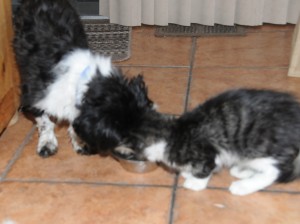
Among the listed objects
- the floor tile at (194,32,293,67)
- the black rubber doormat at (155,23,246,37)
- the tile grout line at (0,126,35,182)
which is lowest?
the tile grout line at (0,126,35,182)

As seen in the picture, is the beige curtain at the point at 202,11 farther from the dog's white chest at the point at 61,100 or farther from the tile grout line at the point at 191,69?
the dog's white chest at the point at 61,100

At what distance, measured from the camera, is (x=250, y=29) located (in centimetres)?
387

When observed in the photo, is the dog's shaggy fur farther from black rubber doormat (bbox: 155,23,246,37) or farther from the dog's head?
black rubber doormat (bbox: 155,23,246,37)

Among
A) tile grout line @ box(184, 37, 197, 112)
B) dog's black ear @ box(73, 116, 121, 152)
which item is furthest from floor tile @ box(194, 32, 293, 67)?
dog's black ear @ box(73, 116, 121, 152)

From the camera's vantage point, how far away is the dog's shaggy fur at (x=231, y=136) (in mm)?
1831

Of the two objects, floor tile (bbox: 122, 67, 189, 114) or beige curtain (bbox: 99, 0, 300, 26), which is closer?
floor tile (bbox: 122, 67, 189, 114)

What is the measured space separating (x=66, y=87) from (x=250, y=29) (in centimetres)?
224

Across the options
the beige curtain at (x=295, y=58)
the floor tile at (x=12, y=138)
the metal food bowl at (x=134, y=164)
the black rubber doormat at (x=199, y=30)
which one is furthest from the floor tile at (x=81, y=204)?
the black rubber doormat at (x=199, y=30)

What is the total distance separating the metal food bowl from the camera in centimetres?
200

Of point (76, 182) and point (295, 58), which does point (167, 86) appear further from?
point (76, 182)

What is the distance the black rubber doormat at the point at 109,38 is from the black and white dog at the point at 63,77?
0.96m

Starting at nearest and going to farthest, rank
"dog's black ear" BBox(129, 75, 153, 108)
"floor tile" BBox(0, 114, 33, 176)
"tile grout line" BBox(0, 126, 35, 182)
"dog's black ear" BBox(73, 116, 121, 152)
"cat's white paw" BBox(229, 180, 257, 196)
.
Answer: "dog's black ear" BBox(73, 116, 121, 152), "dog's black ear" BBox(129, 75, 153, 108), "cat's white paw" BBox(229, 180, 257, 196), "tile grout line" BBox(0, 126, 35, 182), "floor tile" BBox(0, 114, 33, 176)

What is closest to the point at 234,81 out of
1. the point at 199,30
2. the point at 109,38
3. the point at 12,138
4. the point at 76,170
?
the point at 199,30

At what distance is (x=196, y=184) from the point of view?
1.98 meters
